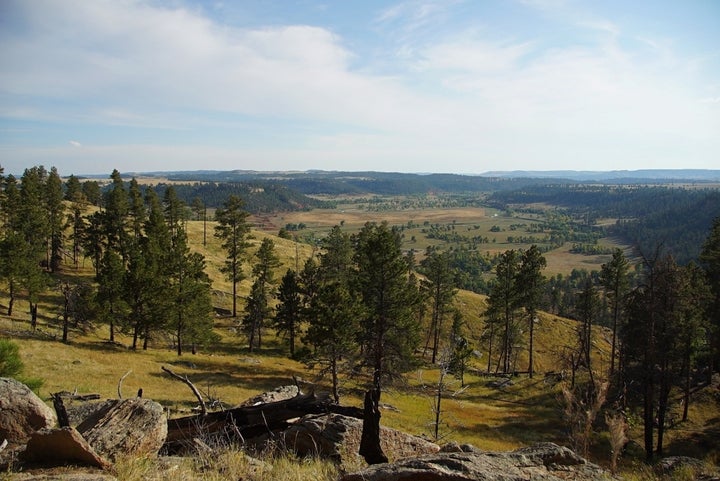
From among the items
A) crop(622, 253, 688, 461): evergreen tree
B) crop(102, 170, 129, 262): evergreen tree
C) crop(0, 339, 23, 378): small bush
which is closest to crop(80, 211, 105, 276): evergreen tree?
crop(102, 170, 129, 262): evergreen tree

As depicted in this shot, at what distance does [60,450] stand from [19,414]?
10.2ft

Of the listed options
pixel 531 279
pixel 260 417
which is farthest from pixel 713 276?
pixel 260 417

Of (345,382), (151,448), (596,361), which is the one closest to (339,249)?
(345,382)

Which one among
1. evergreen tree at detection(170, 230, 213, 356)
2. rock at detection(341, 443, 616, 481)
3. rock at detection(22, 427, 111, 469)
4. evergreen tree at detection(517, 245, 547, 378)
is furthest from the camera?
evergreen tree at detection(517, 245, 547, 378)

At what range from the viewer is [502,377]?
53938mm

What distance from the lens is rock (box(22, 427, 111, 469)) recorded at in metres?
6.91

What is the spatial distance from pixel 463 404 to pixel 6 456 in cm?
4095

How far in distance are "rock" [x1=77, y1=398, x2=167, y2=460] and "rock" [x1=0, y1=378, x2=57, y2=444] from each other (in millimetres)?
1281

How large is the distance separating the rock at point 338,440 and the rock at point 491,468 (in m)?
2.30

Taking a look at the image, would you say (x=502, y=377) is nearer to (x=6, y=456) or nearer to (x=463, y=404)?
(x=463, y=404)

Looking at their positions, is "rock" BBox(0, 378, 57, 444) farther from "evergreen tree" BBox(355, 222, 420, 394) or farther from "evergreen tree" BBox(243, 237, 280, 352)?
"evergreen tree" BBox(243, 237, 280, 352)

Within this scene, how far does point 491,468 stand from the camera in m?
6.83

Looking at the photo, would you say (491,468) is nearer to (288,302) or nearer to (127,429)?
(127,429)

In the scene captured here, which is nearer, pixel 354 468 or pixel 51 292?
pixel 354 468
